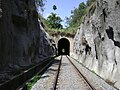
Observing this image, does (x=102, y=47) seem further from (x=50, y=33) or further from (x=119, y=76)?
(x=50, y=33)

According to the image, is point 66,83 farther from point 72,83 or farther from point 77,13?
point 77,13

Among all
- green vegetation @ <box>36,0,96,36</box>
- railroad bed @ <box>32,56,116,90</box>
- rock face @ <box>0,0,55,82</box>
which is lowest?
railroad bed @ <box>32,56,116,90</box>

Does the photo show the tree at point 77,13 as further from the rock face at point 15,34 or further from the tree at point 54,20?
the rock face at point 15,34

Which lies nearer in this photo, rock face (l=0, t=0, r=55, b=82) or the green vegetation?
rock face (l=0, t=0, r=55, b=82)

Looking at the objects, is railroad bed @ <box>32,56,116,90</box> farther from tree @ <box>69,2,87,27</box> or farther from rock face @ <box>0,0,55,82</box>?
tree @ <box>69,2,87,27</box>

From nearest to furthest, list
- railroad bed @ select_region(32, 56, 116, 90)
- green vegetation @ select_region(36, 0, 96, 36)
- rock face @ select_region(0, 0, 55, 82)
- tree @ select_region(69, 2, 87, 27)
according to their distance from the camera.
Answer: railroad bed @ select_region(32, 56, 116, 90), rock face @ select_region(0, 0, 55, 82), green vegetation @ select_region(36, 0, 96, 36), tree @ select_region(69, 2, 87, 27)

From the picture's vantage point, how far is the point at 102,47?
17578mm

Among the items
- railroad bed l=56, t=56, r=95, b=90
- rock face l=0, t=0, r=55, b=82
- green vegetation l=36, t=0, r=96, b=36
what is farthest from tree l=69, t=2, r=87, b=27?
railroad bed l=56, t=56, r=95, b=90

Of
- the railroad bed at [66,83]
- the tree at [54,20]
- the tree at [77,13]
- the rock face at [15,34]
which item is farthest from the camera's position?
the tree at [77,13]

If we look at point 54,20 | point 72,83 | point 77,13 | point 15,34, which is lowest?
point 72,83

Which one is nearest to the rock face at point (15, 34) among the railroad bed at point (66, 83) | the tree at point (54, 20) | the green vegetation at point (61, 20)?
the railroad bed at point (66, 83)

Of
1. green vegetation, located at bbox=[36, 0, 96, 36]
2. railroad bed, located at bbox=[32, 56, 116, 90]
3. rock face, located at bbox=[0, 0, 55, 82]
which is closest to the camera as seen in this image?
railroad bed, located at bbox=[32, 56, 116, 90]

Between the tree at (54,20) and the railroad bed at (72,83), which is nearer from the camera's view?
the railroad bed at (72,83)

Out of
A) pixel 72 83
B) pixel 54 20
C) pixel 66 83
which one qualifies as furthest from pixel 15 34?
pixel 54 20
